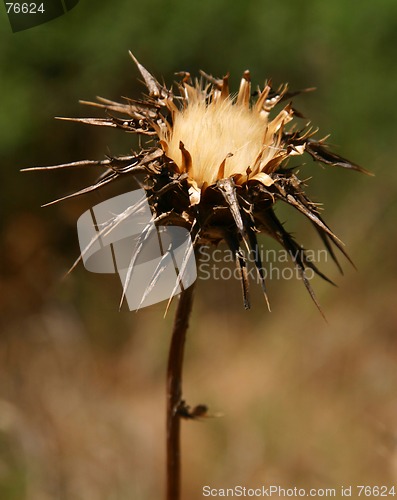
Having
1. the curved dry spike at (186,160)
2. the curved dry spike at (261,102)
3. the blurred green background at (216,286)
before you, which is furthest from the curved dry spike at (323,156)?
the blurred green background at (216,286)

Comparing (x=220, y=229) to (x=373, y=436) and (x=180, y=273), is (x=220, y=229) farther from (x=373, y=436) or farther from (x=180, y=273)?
(x=373, y=436)

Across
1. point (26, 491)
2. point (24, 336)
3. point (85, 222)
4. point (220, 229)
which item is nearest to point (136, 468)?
point (26, 491)

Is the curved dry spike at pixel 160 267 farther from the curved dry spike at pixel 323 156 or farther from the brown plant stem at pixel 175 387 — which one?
the curved dry spike at pixel 323 156
